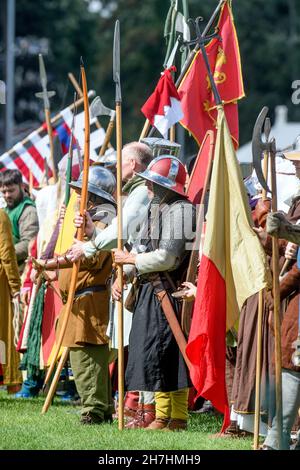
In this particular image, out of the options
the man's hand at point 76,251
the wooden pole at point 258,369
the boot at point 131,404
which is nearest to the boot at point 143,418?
the boot at point 131,404

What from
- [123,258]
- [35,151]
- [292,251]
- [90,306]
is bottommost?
[90,306]

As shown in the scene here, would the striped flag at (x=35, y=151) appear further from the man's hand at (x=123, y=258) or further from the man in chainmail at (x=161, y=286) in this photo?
the man's hand at (x=123, y=258)

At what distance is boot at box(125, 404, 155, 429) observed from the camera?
967cm

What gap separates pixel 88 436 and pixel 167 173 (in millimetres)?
1902

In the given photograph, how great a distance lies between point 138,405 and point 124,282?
100cm

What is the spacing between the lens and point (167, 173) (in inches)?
371

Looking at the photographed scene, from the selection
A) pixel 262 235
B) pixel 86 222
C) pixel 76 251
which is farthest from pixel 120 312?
pixel 262 235

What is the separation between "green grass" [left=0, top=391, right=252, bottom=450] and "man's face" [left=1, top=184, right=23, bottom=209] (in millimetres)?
3184

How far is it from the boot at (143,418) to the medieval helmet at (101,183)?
1535 mm

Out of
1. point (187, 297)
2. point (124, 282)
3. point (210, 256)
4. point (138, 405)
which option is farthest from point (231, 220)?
point (138, 405)

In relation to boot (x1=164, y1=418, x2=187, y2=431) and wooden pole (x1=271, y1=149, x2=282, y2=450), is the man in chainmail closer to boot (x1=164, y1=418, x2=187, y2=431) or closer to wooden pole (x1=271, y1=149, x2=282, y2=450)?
boot (x1=164, y1=418, x2=187, y2=431)

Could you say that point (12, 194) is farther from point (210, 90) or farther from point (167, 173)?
point (167, 173)

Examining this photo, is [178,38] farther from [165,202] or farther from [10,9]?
[10,9]

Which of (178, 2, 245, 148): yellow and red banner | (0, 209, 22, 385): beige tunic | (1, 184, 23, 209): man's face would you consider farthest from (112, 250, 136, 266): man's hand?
(1, 184, 23, 209): man's face
